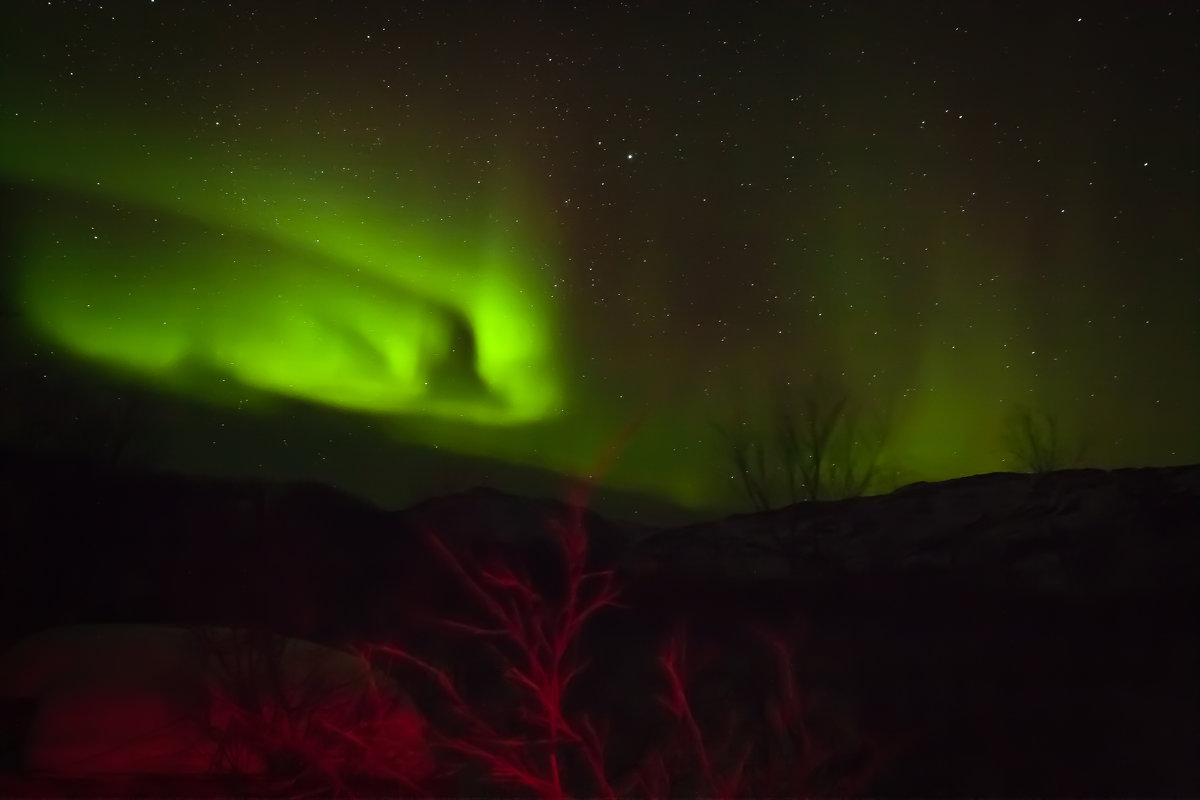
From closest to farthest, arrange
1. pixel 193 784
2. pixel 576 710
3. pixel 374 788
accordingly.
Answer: pixel 374 788, pixel 193 784, pixel 576 710

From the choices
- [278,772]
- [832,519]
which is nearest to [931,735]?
[832,519]

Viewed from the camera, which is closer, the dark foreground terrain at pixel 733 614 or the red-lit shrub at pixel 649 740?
the red-lit shrub at pixel 649 740

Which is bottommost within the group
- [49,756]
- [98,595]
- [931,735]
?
[931,735]

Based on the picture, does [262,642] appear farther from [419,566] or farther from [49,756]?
[419,566]

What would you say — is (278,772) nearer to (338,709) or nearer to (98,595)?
(338,709)

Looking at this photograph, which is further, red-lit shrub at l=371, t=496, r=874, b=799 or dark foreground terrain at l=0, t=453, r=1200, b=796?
dark foreground terrain at l=0, t=453, r=1200, b=796

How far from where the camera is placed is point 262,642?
31.9 feet

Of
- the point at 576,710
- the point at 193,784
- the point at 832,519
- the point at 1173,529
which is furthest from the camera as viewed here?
the point at 832,519

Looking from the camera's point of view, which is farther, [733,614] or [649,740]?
[733,614]

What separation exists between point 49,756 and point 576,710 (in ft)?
15.6

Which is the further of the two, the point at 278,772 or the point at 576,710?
the point at 576,710

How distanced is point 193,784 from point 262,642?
1647mm

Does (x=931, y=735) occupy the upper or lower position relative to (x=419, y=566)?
lower

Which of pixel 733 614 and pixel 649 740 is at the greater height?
pixel 733 614
